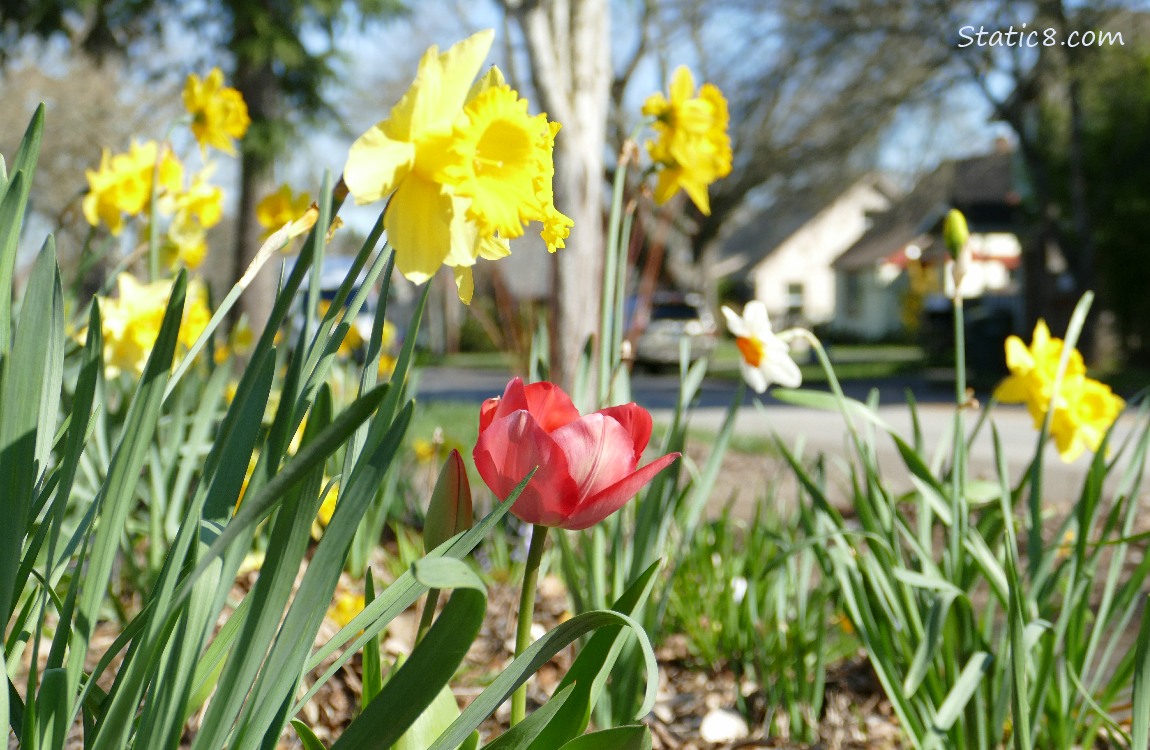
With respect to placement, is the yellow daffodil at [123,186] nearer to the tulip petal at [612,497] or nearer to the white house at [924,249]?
the tulip petal at [612,497]

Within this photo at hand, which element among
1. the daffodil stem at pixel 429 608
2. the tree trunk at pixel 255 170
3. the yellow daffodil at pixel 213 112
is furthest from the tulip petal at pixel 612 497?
the tree trunk at pixel 255 170

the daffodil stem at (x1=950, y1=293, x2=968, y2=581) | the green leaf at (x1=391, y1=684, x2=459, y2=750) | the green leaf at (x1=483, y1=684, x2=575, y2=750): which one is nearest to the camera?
the green leaf at (x1=483, y1=684, x2=575, y2=750)

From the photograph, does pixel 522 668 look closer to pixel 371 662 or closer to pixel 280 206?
pixel 371 662

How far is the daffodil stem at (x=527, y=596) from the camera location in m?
0.81

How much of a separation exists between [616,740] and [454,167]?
0.44m

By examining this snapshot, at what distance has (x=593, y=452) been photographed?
2.48 feet

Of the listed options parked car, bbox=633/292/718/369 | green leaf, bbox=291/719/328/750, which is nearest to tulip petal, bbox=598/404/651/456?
green leaf, bbox=291/719/328/750

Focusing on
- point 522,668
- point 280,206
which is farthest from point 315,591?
point 280,206

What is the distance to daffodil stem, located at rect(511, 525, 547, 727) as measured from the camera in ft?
2.65

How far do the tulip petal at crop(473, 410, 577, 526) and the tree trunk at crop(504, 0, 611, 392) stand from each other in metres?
3.06

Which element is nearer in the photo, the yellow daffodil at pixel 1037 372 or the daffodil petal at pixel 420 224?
the daffodil petal at pixel 420 224

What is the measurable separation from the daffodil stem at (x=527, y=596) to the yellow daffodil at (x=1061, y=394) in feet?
3.70

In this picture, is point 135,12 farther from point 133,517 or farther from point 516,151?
point 516,151

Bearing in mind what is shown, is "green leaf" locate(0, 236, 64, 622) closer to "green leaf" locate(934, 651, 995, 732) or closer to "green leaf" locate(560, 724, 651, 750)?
"green leaf" locate(560, 724, 651, 750)
